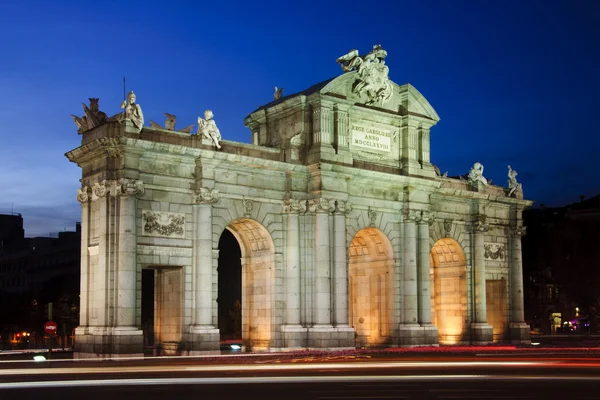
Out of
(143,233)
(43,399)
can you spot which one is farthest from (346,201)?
(43,399)

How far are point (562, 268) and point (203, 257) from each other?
161 ft

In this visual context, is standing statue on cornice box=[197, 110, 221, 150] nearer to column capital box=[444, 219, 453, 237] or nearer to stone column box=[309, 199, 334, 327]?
stone column box=[309, 199, 334, 327]

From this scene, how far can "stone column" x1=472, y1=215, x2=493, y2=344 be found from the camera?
53.6 metres

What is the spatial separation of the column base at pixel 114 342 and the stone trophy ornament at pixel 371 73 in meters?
19.2

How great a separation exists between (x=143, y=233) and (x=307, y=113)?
12359 mm

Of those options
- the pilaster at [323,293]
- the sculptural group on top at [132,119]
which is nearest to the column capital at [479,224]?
the pilaster at [323,293]

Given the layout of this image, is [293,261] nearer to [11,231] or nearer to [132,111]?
[132,111]

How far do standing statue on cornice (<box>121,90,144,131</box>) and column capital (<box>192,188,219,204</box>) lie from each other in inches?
172

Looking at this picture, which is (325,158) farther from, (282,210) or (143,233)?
(143,233)

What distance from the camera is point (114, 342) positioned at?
37.1 metres

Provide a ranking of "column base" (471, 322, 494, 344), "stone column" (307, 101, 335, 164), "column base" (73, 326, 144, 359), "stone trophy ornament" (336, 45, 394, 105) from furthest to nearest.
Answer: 1. "column base" (471, 322, 494, 344)
2. "stone trophy ornament" (336, 45, 394, 105)
3. "stone column" (307, 101, 335, 164)
4. "column base" (73, 326, 144, 359)

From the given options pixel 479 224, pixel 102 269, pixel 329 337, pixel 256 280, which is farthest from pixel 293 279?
pixel 479 224

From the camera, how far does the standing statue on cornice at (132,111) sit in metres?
38.8

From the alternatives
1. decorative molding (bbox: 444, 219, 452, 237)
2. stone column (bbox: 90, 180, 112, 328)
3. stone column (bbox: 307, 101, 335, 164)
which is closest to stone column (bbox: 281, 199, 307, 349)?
stone column (bbox: 307, 101, 335, 164)
